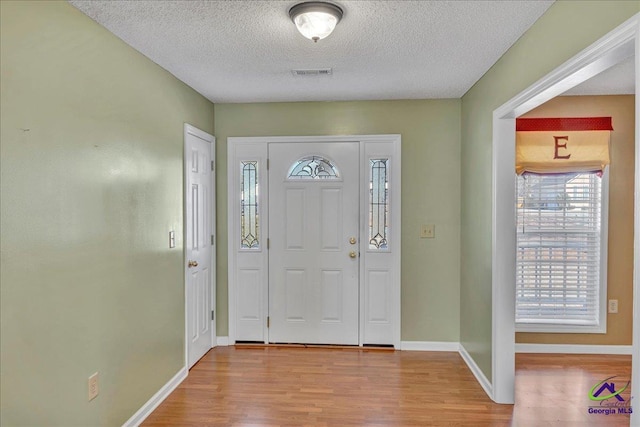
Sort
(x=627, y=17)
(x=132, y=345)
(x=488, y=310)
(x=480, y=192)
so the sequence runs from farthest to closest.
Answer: (x=480, y=192) < (x=488, y=310) < (x=132, y=345) < (x=627, y=17)

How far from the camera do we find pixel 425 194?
3.58m

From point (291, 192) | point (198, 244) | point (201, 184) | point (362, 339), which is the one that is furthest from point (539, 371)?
point (201, 184)

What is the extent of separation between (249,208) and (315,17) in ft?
7.28

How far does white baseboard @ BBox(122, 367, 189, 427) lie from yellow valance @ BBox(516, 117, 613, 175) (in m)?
3.52

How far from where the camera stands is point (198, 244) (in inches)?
131

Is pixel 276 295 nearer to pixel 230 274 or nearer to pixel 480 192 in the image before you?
pixel 230 274

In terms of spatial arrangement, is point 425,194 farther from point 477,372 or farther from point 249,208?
point 249,208

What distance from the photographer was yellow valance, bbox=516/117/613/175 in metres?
3.36

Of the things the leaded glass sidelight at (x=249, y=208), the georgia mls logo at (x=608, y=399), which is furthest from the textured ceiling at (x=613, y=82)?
the leaded glass sidelight at (x=249, y=208)

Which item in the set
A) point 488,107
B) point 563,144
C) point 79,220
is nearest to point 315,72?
point 488,107

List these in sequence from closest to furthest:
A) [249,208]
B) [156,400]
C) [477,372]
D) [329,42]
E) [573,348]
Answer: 1. [329,42]
2. [156,400]
3. [477,372]
4. [573,348]
5. [249,208]

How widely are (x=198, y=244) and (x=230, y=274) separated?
1.83 ft

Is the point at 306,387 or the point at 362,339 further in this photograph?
the point at 362,339

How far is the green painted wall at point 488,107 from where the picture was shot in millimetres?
1594
